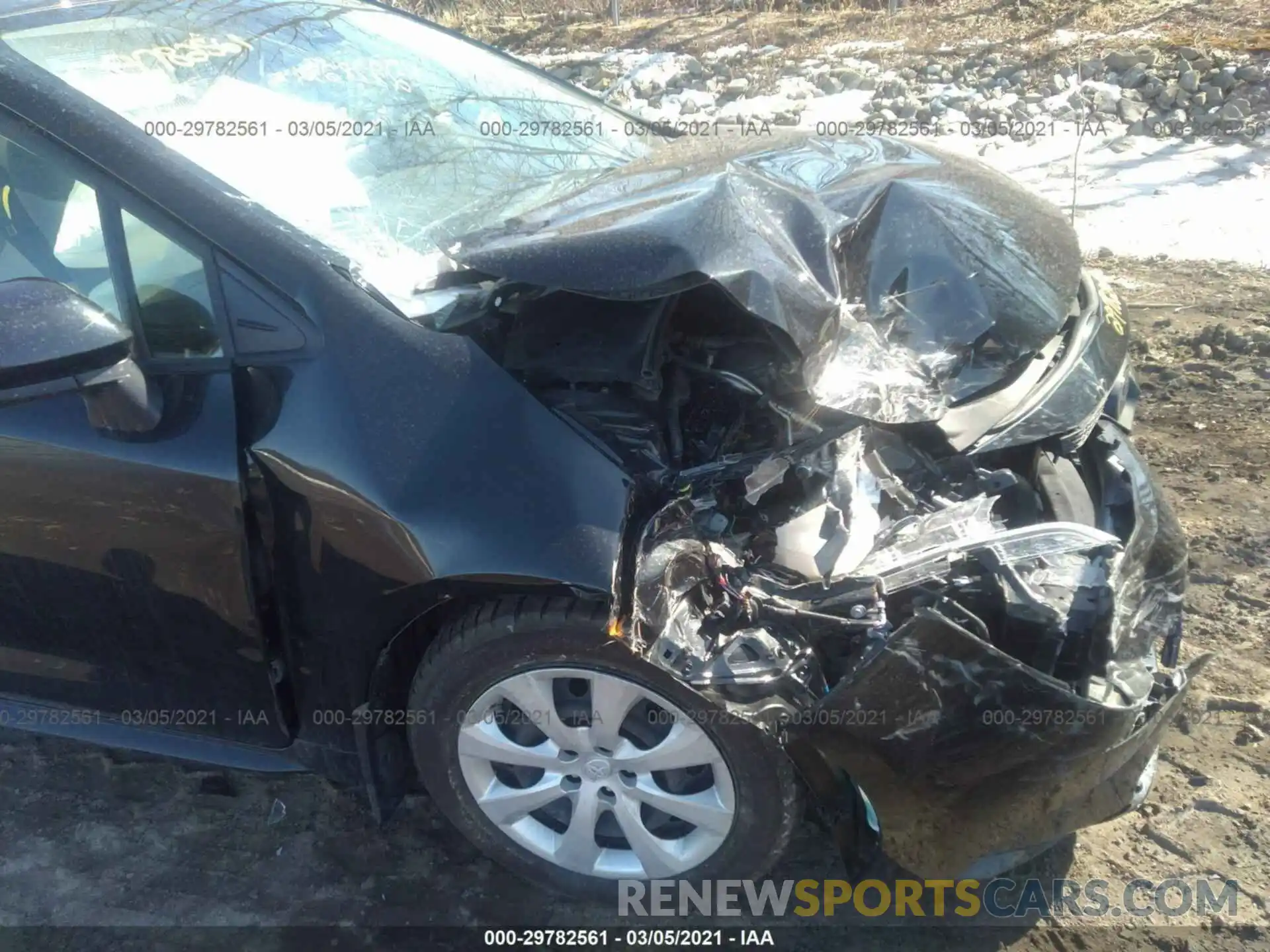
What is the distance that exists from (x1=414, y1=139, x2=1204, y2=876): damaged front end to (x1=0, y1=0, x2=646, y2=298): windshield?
306mm

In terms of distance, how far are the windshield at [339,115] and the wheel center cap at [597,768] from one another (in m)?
1.16

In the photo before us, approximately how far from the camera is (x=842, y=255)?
274cm

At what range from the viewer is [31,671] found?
2.61 metres

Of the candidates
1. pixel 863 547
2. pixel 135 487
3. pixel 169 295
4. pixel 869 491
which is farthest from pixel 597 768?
pixel 169 295

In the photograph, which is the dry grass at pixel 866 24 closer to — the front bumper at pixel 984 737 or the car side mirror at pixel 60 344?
the front bumper at pixel 984 737

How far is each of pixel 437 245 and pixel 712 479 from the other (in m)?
0.91

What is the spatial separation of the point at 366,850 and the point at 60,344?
151 cm

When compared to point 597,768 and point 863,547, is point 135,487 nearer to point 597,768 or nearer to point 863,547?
point 597,768

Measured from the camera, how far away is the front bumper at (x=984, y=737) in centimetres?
204

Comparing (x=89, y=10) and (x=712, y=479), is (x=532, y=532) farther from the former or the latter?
(x=89, y=10)

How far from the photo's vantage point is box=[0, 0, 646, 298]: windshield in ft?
7.97

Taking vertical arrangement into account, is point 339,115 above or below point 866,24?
above

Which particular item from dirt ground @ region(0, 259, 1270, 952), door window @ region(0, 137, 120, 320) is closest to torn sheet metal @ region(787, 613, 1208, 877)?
dirt ground @ region(0, 259, 1270, 952)

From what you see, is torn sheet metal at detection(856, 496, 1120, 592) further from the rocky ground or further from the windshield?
the rocky ground
